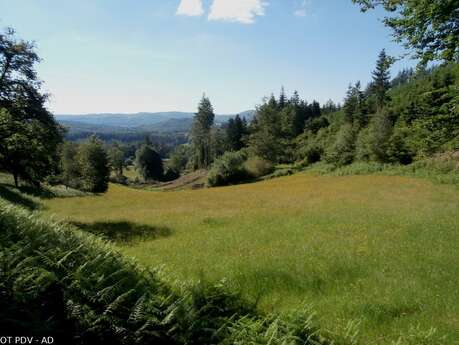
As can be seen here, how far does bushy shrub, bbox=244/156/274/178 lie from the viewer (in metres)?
72.9

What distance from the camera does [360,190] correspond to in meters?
35.2

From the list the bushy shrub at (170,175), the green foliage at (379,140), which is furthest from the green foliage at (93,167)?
the bushy shrub at (170,175)

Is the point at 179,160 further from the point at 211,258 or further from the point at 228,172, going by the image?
the point at 211,258

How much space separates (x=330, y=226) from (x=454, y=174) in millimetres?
27779

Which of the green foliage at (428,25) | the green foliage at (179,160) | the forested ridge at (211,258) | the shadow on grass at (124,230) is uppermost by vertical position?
the green foliage at (428,25)

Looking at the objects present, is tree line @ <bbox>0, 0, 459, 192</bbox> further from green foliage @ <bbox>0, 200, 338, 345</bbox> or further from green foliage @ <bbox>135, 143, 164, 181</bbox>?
green foliage @ <bbox>0, 200, 338, 345</bbox>

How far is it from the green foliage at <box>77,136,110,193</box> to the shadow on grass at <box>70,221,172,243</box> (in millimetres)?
44065

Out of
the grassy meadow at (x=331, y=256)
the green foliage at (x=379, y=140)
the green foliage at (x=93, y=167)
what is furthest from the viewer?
the green foliage at (x=93, y=167)

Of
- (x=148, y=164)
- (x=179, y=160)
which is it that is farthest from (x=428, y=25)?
(x=179, y=160)

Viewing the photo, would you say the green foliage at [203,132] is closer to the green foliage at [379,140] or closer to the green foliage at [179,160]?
the green foliage at [179,160]

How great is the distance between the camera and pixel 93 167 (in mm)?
62031

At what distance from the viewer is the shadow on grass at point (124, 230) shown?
1705 cm

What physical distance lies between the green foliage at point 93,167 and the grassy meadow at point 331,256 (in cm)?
4181

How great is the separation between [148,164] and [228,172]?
5981cm
